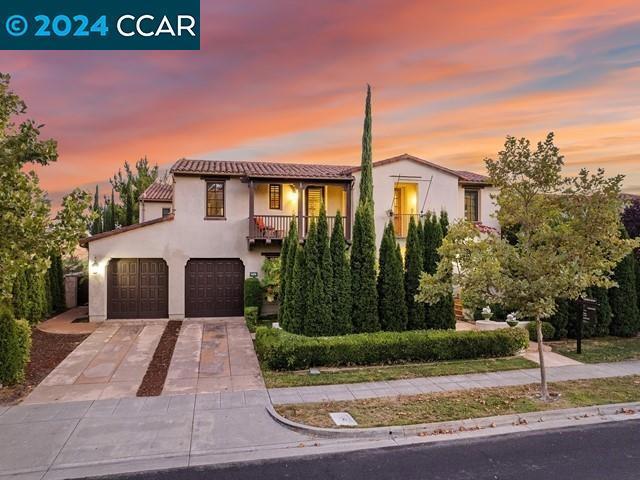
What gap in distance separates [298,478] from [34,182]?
7315 millimetres

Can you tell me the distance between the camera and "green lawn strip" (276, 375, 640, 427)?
7590mm

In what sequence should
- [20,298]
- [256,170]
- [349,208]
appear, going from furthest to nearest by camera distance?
[349,208], [256,170], [20,298]

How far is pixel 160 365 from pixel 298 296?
428 centimetres

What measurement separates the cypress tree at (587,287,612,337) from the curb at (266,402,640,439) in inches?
279

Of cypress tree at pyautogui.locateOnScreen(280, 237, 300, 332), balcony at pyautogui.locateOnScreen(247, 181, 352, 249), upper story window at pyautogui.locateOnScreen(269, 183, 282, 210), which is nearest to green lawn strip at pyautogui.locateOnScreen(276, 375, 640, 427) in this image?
cypress tree at pyautogui.locateOnScreen(280, 237, 300, 332)

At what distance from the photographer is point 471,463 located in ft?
20.1

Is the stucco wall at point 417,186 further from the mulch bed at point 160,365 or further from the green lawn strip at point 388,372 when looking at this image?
the mulch bed at point 160,365

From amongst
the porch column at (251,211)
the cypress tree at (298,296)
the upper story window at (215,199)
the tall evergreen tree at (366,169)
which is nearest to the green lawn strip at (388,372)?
the cypress tree at (298,296)

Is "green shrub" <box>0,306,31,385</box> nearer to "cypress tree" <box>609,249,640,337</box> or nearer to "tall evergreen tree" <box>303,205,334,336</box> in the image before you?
"tall evergreen tree" <box>303,205,334,336</box>

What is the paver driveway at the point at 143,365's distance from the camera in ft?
30.2

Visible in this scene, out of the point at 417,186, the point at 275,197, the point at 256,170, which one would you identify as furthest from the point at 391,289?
the point at 256,170

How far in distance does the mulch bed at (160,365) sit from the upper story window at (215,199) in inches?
202

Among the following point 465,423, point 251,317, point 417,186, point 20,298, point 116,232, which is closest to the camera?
point 465,423

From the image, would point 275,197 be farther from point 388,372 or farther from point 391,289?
point 388,372
